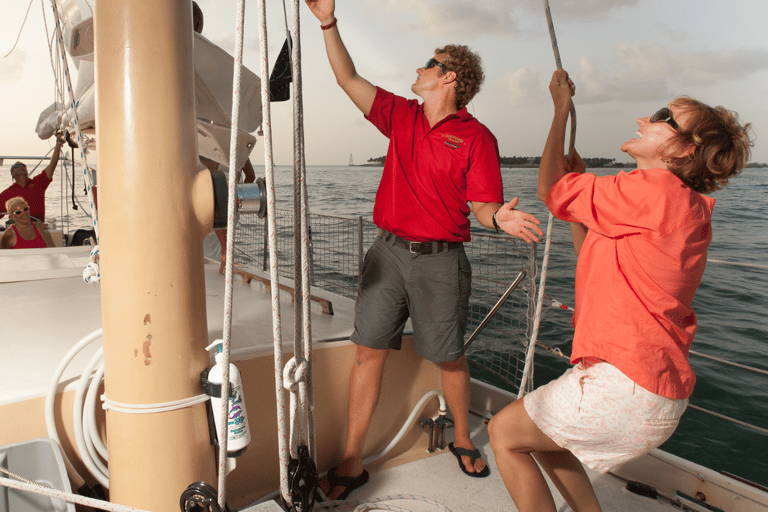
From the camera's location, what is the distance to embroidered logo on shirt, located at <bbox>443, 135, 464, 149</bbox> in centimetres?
182

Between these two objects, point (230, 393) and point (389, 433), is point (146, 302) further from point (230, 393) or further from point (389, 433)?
point (389, 433)

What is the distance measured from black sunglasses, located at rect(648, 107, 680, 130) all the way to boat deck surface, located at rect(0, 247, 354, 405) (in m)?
1.27

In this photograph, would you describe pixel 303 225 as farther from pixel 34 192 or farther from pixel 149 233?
pixel 34 192

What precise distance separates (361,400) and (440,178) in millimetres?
852

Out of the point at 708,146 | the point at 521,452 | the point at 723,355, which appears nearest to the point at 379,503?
the point at 521,452

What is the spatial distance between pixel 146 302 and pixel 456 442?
4.67 ft

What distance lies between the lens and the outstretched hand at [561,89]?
59.2 inches

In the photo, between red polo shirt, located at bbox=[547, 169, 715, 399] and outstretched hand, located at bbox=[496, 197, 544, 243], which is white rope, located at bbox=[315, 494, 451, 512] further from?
outstretched hand, located at bbox=[496, 197, 544, 243]

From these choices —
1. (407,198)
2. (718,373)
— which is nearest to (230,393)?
(407,198)

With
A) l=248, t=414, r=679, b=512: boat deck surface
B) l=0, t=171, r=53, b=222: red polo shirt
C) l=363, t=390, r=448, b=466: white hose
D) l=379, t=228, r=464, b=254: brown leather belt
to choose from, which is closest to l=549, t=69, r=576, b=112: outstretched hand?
l=379, t=228, r=464, b=254: brown leather belt

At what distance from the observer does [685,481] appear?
5.96 feet

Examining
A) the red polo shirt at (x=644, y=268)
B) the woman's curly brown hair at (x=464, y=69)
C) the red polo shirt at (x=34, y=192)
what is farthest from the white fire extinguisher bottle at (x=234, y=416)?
the red polo shirt at (x=34, y=192)

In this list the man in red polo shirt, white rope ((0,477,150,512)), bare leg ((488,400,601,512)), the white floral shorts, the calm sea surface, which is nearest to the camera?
white rope ((0,477,150,512))

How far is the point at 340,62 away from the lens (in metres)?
1.85
